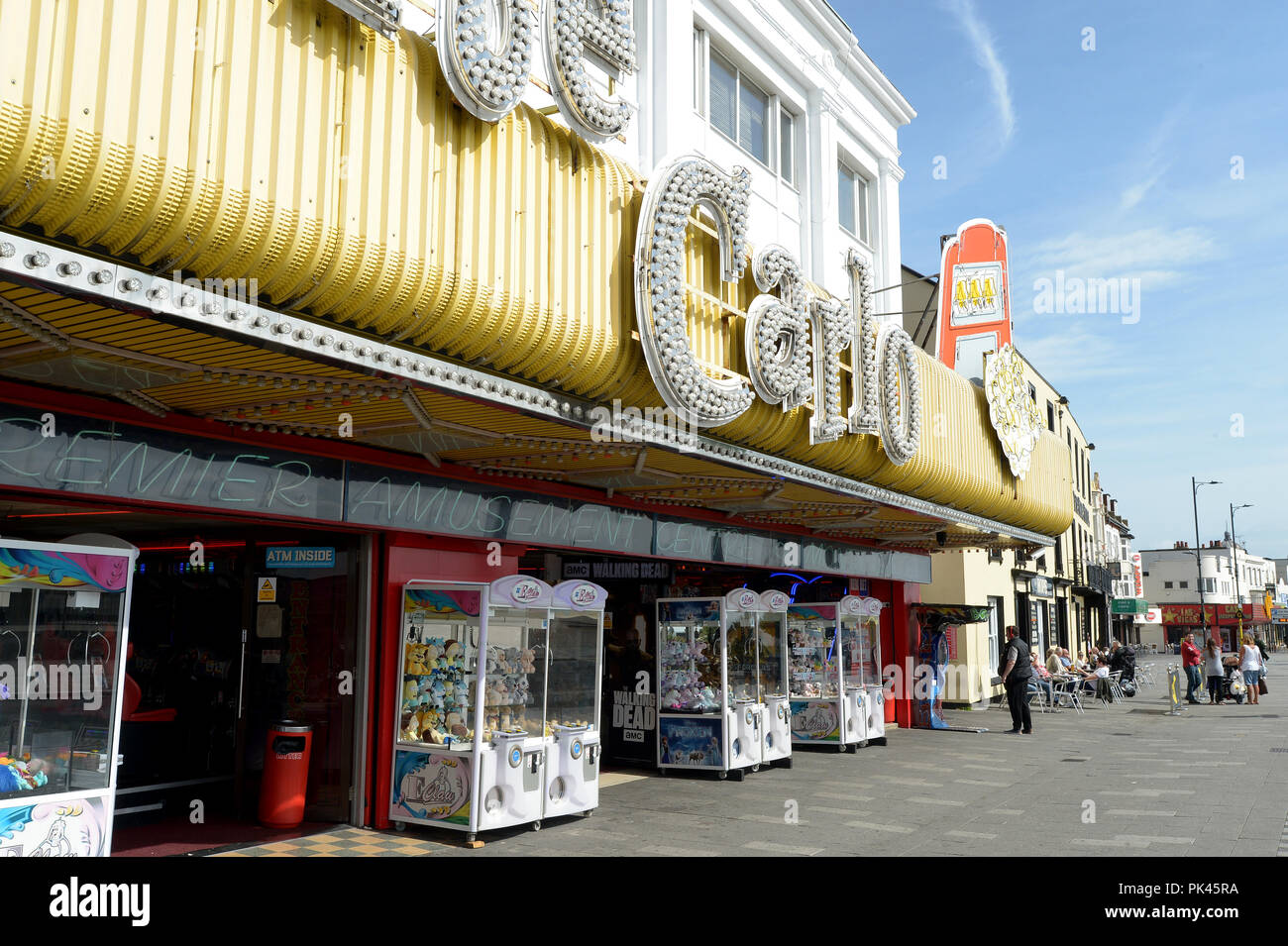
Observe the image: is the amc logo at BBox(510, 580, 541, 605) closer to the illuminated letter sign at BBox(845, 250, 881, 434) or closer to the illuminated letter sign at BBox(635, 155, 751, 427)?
the illuminated letter sign at BBox(635, 155, 751, 427)

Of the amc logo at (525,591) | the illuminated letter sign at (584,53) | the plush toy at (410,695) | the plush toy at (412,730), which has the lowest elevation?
the plush toy at (412,730)

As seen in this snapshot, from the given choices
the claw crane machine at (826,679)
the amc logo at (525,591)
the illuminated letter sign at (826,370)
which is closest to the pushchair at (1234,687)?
the claw crane machine at (826,679)

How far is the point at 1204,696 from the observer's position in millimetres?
29938

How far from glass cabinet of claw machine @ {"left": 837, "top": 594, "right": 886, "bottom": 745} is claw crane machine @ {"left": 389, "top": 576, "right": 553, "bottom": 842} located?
8.28 metres

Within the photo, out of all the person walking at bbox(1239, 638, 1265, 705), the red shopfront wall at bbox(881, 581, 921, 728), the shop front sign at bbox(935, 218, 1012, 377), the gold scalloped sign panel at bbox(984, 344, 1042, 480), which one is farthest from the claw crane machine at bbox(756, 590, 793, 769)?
the person walking at bbox(1239, 638, 1265, 705)

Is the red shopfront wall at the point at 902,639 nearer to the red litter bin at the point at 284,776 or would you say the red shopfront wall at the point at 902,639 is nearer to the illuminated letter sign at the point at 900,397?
the illuminated letter sign at the point at 900,397

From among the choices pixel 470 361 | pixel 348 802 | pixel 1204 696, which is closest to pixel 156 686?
pixel 348 802

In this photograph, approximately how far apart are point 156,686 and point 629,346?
8.03m

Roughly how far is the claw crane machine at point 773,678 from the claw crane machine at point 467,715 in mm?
5143

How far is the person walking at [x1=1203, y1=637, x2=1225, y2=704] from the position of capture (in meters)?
26.0

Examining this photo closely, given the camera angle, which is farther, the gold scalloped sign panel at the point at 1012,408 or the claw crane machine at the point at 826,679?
the gold scalloped sign panel at the point at 1012,408

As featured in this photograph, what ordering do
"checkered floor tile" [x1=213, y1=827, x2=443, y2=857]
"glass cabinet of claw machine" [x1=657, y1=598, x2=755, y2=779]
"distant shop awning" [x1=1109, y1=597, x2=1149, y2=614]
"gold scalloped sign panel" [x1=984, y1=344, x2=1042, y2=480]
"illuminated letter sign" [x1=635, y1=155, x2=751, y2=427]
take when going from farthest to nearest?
"distant shop awning" [x1=1109, y1=597, x2=1149, y2=614] < "gold scalloped sign panel" [x1=984, y1=344, x2=1042, y2=480] < "glass cabinet of claw machine" [x1=657, y1=598, x2=755, y2=779] < "checkered floor tile" [x1=213, y1=827, x2=443, y2=857] < "illuminated letter sign" [x1=635, y1=155, x2=751, y2=427]

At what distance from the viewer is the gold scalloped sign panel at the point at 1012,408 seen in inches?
695

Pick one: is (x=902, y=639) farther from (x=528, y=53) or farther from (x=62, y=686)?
(x=62, y=686)
